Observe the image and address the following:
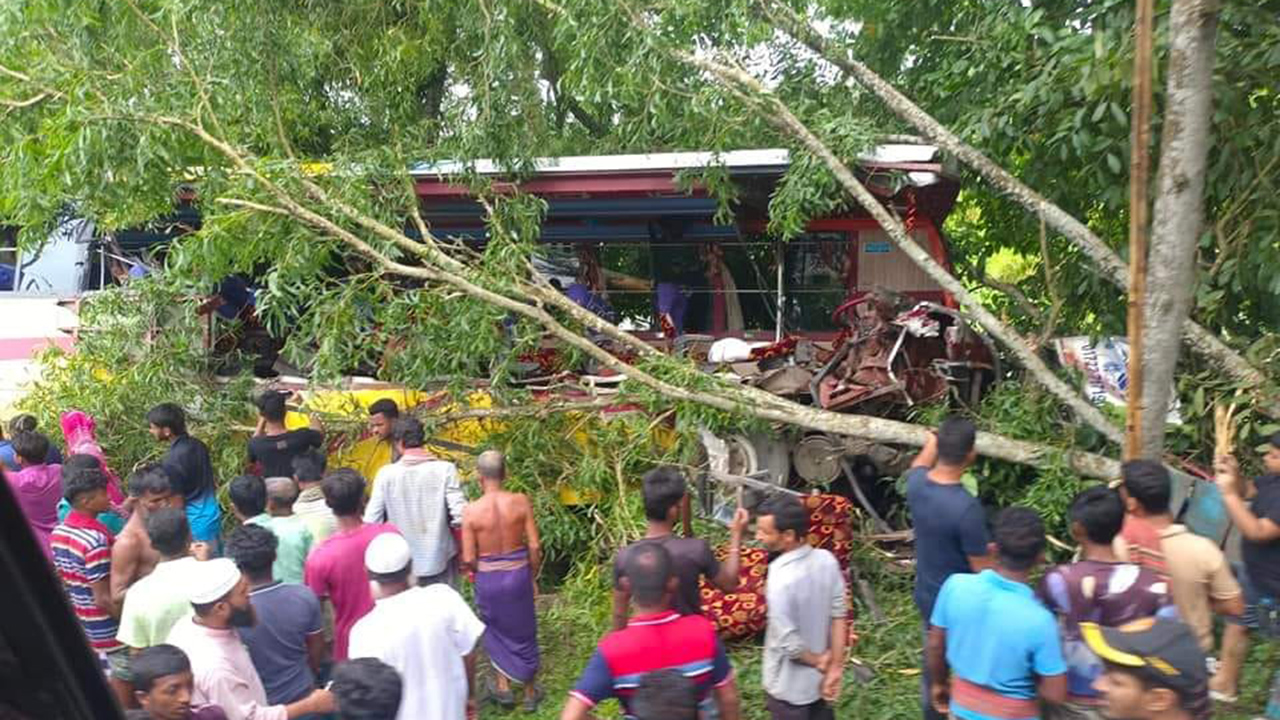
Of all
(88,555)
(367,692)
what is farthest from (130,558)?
(367,692)

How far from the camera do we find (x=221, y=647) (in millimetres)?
3332

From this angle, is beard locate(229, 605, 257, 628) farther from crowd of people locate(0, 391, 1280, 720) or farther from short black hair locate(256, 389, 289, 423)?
short black hair locate(256, 389, 289, 423)

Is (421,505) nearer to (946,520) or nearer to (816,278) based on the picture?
(946,520)

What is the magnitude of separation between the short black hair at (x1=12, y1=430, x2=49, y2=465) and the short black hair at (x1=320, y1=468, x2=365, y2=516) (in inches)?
93.7

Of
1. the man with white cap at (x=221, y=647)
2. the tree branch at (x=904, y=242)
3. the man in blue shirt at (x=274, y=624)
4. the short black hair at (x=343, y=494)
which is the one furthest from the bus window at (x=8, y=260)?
the man with white cap at (x=221, y=647)

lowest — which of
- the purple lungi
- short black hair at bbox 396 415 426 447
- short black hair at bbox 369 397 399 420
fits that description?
the purple lungi

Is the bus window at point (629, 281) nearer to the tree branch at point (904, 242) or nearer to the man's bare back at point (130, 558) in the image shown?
the tree branch at point (904, 242)

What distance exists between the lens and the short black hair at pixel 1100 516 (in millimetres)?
3631

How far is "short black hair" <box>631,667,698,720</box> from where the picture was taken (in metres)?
2.95

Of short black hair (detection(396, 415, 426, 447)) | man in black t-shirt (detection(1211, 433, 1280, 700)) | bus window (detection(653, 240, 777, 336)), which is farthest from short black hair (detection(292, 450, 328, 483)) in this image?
bus window (detection(653, 240, 777, 336))

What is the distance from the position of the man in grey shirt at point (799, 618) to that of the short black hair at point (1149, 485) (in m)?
1.20

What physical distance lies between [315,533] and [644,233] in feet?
17.6

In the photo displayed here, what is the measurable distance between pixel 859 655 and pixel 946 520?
1868 mm

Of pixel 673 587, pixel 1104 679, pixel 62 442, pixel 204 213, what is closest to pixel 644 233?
pixel 204 213
